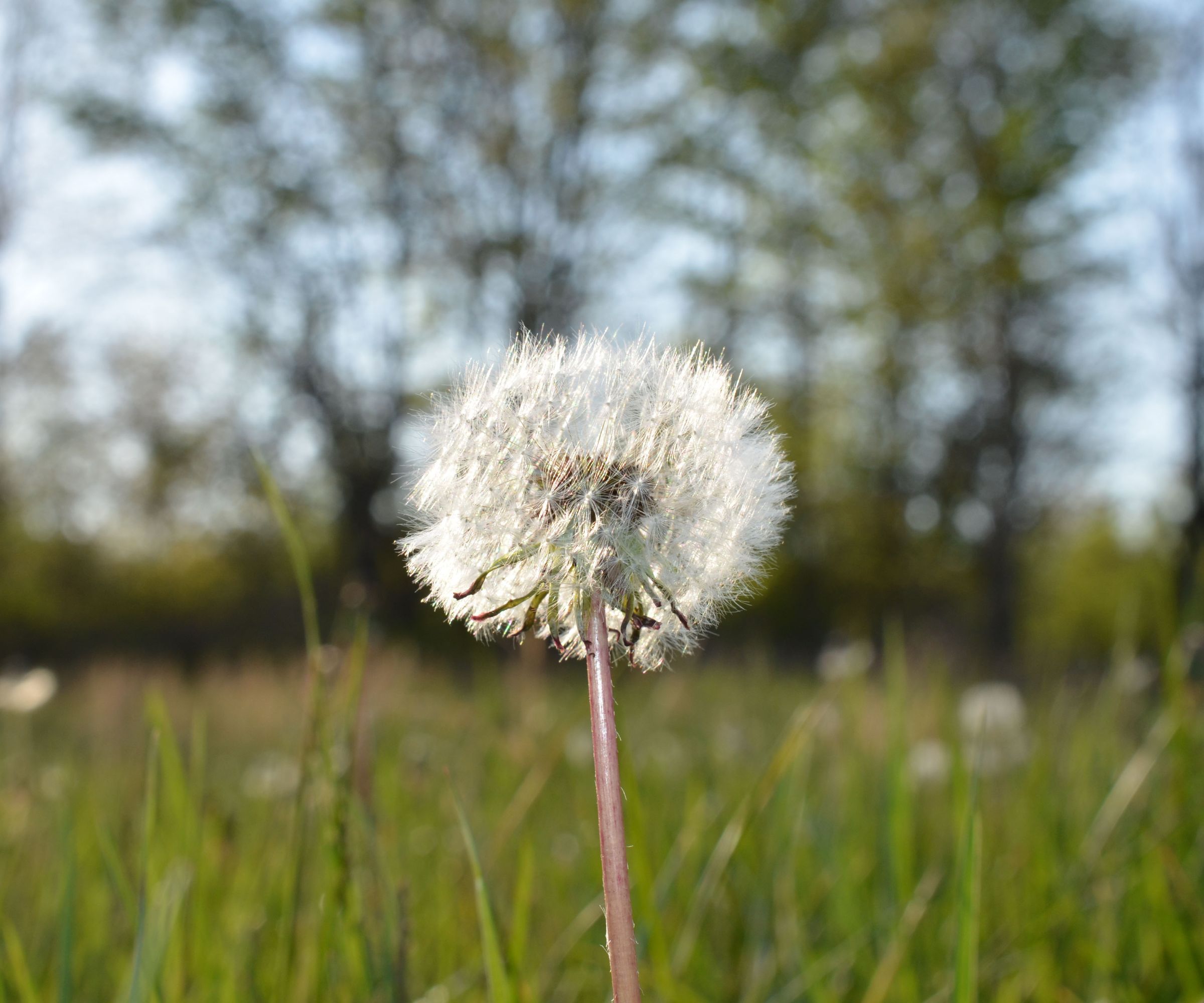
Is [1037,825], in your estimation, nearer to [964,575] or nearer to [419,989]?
[419,989]

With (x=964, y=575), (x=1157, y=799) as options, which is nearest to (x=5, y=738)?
(x=1157, y=799)

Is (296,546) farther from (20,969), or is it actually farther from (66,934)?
(20,969)

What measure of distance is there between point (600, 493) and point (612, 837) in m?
0.25

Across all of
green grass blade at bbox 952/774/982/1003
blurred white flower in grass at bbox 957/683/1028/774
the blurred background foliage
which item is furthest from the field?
the blurred background foliage

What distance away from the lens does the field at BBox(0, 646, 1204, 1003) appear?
0.91 m

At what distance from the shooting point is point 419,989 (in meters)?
1.21

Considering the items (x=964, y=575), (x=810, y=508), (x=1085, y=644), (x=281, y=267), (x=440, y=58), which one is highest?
(x=440, y=58)

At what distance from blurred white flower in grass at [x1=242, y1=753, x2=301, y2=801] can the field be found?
28 mm

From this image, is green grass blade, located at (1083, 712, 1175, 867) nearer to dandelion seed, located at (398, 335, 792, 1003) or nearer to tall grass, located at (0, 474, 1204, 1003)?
tall grass, located at (0, 474, 1204, 1003)

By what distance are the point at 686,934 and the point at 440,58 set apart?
13.8 metres

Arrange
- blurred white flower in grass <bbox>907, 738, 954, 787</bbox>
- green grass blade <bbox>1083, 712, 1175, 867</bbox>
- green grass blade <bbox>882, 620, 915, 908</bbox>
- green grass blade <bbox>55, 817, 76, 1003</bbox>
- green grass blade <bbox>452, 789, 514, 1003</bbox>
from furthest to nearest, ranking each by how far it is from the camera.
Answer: blurred white flower in grass <bbox>907, 738, 954, 787</bbox> → green grass blade <bbox>1083, 712, 1175, 867</bbox> → green grass blade <bbox>882, 620, 915, 908</bbox> → green grass blade <bbox>55, 817, 76, 1003</bbox> → green grass blade <bbox>452, 789, 514, 1003</bbox>

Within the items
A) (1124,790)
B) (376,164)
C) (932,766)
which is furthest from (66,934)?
(376,164)

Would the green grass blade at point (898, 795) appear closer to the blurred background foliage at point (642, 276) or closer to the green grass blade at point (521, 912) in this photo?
the green grass blade at point (521, 912)

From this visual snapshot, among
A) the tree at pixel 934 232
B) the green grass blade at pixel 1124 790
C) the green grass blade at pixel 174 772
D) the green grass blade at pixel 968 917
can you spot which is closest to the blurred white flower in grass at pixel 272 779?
the green grass blade at pixel 174 772
